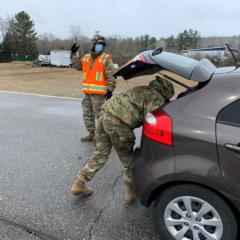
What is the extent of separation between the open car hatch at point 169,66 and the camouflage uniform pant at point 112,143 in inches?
19.4

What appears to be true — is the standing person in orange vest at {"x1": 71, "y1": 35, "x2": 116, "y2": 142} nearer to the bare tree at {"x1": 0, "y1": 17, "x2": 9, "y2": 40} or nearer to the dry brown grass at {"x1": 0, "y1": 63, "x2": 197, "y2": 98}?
the dry brown grass at {"x1": 0, "y1": 63, "x2": 197, "y2": 98}

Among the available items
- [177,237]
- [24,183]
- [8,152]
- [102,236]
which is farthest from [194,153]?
[8,152]

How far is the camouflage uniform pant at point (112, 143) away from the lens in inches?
130

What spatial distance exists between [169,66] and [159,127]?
1.73 ft

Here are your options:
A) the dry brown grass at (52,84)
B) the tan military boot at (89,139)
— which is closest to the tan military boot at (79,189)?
the tan military boot at (89,139)

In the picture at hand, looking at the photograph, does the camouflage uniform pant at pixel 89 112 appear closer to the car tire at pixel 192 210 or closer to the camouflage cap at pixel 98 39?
the camouflage cap at pixel 98 39

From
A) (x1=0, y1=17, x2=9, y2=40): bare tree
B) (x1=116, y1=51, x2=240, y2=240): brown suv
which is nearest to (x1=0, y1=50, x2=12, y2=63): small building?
(x1=0, y1=17, x2=9, y2=40): bare tree

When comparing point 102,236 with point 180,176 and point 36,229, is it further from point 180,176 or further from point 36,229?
point 180,176

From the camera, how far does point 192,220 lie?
2.74m

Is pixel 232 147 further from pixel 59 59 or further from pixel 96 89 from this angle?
pixel 59 59

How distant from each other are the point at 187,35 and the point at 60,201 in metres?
74.4

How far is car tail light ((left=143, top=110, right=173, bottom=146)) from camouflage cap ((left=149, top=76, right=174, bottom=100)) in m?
0.35

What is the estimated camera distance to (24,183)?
4129mm

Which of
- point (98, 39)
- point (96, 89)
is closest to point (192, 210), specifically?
point (96, 89)
